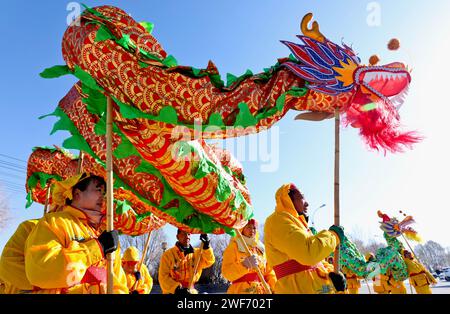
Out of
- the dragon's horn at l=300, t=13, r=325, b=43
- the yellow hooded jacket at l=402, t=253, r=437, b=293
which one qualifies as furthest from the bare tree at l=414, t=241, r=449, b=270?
the dragon's horn at l=300, t=13, r=325, b=43

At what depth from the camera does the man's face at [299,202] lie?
3.38 metres

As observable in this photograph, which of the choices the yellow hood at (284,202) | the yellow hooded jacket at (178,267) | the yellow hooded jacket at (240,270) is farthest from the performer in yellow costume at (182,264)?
the yellow hood at (284,202)

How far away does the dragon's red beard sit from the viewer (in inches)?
120

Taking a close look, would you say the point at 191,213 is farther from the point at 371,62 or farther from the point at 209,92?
the point at 371,62

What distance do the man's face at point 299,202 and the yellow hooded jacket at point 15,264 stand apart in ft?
6.44

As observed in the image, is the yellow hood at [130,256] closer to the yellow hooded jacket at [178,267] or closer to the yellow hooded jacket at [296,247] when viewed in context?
the yellow hooded jacket at [178,267]

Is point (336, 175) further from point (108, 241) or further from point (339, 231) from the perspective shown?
point (108, 241)

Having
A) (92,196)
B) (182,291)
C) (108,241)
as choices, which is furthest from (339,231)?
(182,291)

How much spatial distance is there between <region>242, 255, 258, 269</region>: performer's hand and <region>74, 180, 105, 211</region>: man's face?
240 cm

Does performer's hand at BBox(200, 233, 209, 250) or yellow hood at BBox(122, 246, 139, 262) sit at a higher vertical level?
performer's hand at BBox(200, 233, 209, 250)

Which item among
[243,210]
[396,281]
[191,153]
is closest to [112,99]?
[191,153]

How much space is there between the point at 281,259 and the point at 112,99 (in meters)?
1.72

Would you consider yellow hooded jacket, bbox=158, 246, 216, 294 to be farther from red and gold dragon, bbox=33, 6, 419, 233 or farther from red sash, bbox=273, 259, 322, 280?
red and gold dragon, bbox=33, 6, 419, 233

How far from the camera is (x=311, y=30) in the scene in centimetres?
297
